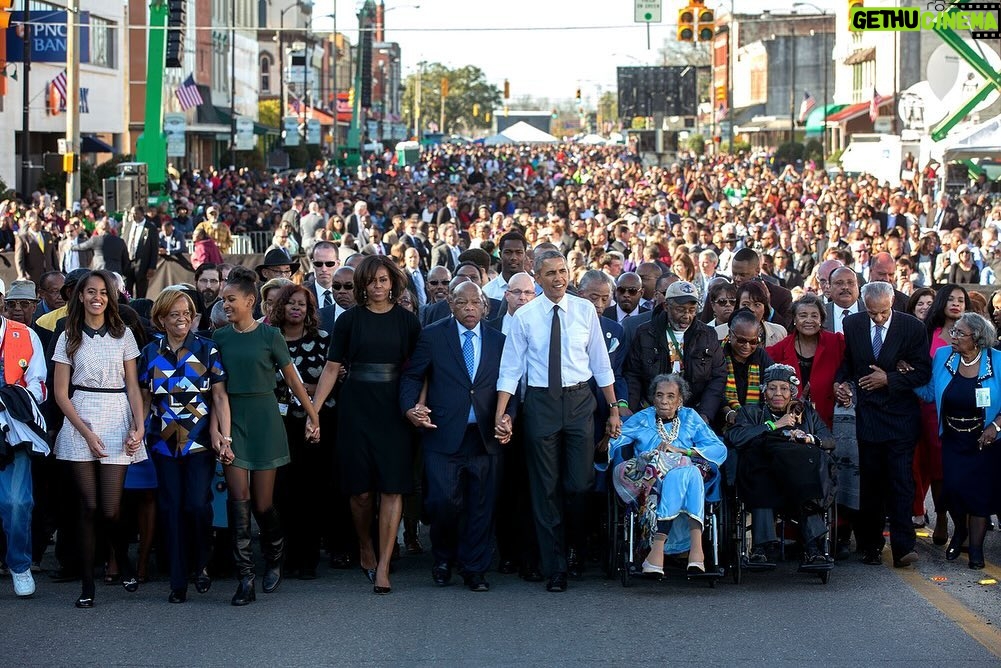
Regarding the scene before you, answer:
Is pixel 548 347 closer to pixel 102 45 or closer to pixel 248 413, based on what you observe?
pixel 248 413

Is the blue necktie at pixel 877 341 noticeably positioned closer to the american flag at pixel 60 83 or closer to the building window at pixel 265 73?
the american flag at pixel 60 83

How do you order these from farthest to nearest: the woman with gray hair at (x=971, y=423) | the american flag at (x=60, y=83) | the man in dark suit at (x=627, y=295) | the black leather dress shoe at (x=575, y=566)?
the american flag at (x=60, y=83) < the man in dark suit at (x=627, y=295) < the woman with gray hair at (x=971, y=423) < the black leather dress shoe at (x=575, y=566)

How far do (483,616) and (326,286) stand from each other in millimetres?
5326

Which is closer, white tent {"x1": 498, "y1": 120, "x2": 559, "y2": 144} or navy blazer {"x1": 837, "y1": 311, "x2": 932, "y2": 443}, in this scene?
navy blazer {"x1": 837, "y1": 311, "x2": 932, "y2": 443}

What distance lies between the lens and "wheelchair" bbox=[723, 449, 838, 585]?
30.2ft

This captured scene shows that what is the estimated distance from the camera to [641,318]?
37.1 feet

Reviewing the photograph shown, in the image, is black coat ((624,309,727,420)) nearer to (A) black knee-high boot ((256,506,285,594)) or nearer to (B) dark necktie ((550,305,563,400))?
(B) dark necktie ((550,305,563,400))

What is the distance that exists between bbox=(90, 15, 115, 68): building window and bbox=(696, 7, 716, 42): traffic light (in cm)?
3101

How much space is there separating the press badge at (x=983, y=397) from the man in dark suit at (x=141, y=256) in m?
13.0

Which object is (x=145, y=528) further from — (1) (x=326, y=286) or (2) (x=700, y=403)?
(1) (x=326, y=286)

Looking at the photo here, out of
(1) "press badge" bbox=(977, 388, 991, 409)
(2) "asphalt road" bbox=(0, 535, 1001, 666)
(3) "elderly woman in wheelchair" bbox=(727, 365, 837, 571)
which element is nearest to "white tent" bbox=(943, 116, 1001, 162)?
(1) "press badge" bbox=(977, 388, 991, 409)

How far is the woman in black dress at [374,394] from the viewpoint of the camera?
9281 millimetres

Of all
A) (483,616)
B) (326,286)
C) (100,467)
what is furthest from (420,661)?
(326,286)

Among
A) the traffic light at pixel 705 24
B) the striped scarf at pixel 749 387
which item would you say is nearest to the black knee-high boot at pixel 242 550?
the striped scarf at pixel 749 387
